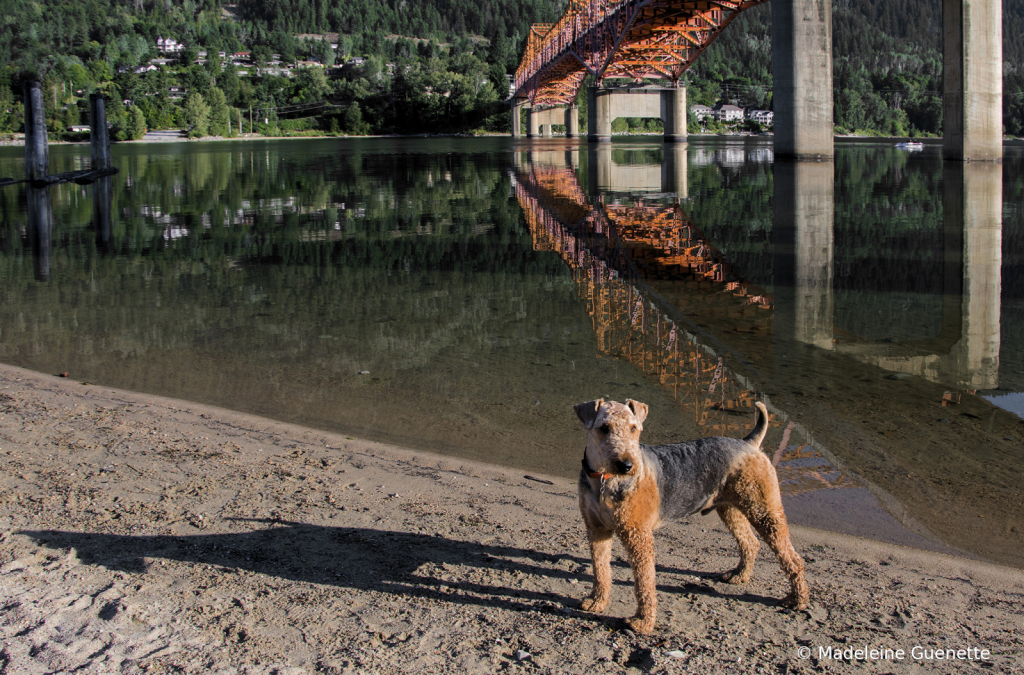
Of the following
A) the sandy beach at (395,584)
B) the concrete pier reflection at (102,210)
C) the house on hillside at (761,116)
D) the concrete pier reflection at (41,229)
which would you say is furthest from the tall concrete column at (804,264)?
the house on hillside at (761,116)

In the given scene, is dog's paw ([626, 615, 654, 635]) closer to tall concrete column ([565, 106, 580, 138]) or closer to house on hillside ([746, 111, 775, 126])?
tall concrete column ([565, 106, 580, 138])

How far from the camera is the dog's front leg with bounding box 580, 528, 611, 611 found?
3.16 m

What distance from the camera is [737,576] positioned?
3439mm

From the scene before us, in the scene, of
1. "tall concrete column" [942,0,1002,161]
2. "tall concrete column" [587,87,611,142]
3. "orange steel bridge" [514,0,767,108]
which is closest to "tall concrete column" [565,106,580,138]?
"orange steel bridge" [514,0,767,108]

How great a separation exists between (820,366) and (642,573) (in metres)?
4.30

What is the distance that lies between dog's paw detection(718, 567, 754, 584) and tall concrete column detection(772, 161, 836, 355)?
4115 millimetres

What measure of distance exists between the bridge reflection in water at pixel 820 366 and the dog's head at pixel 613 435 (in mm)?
1592

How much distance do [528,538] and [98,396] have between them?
11.9ft

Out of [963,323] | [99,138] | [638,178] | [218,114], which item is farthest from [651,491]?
[218,114]

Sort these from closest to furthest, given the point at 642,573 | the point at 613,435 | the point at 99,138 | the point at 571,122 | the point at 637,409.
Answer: the point at 613,435
the point at 637,409
the point at 642,573
the point at 99,138
the point at 571,122

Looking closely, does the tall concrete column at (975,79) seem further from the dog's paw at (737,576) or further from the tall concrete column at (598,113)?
the tall concrete column at (598,113)

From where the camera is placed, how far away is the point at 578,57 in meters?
64.5

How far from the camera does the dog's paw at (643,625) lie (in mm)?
3051

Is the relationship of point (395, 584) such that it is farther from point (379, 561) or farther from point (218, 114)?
point (218, 114)
